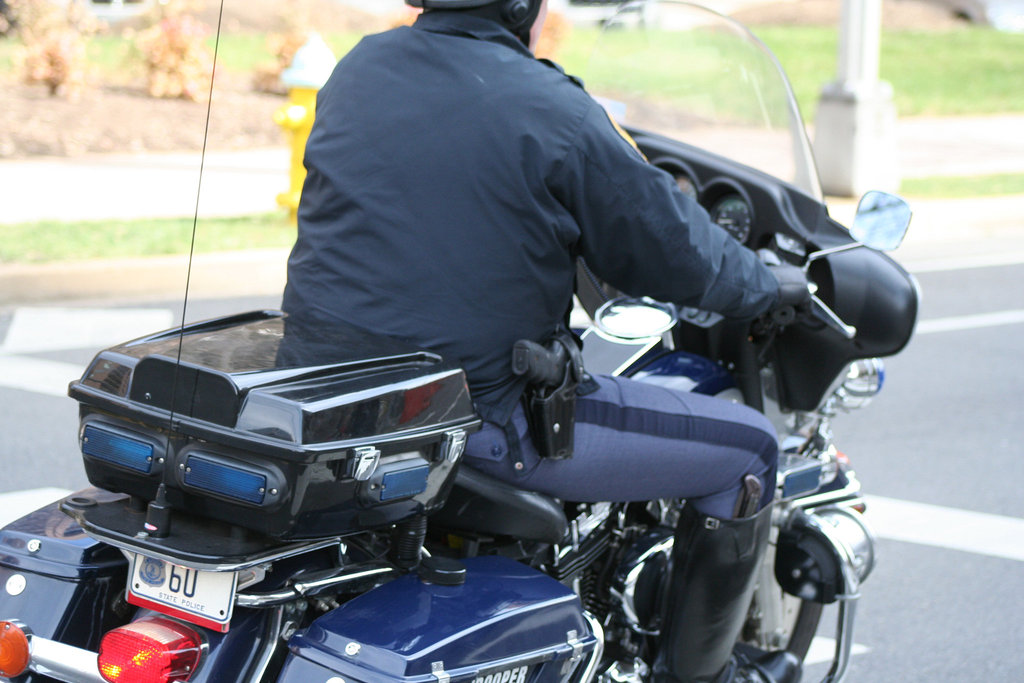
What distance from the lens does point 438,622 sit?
2.03 meters

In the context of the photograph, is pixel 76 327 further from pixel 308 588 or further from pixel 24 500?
pixel 308 588

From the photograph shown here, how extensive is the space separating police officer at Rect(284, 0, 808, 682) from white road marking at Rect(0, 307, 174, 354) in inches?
176

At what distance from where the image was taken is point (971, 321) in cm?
783

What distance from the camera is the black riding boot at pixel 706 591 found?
103 inches

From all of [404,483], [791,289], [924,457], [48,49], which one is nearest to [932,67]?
[48,49]

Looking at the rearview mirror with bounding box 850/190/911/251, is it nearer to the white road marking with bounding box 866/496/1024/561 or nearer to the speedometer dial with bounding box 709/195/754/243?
the speedometer dial with bounding box 709/195/754/243

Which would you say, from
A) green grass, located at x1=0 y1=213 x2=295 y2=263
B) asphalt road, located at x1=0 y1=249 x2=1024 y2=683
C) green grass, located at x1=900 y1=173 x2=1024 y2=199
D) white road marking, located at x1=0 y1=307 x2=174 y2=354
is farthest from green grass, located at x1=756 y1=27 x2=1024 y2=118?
white road marking, located at x1=0 y1=307 x2=174 y2=354

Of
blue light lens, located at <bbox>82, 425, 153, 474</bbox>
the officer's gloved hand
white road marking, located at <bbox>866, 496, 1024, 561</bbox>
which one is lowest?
white road marking, located at <bbox>866, 496, 1024, 561</bbox>

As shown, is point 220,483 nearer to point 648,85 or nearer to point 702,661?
point 702,661

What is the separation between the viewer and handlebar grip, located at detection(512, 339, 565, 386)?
2.24 meters

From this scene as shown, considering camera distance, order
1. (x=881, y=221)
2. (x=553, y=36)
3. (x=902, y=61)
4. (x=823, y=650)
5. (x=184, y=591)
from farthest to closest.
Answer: (x=902, y=61) → (x=553, y=36) → (x=823, y=650) → (x=881, y=221) → (x=184, y=591)

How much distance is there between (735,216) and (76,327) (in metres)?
4.73

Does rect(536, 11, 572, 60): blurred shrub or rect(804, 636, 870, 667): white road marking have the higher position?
rect(804, 636, 870, 667): white road marking

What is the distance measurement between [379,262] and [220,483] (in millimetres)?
525
